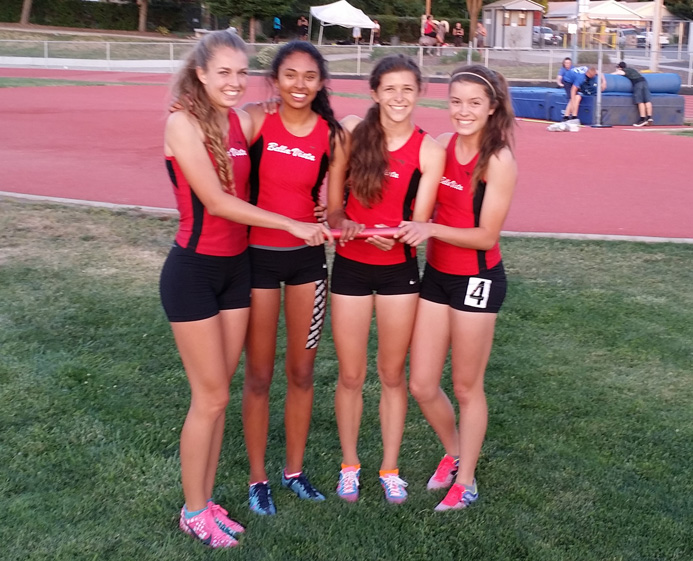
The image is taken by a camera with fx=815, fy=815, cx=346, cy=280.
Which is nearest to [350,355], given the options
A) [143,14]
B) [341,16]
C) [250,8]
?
[341,16]

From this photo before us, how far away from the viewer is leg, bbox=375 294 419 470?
3604 millimetres

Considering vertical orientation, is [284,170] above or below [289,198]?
above

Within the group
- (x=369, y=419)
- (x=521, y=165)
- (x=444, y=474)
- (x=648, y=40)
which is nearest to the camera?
(x=444, y=474)

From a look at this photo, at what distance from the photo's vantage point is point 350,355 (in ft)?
12.0

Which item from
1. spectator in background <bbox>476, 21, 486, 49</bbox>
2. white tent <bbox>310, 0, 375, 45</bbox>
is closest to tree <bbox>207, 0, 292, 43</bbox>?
white tent <bbox>310, 0, 375, 45</bbox>

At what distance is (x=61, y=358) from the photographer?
525 cm

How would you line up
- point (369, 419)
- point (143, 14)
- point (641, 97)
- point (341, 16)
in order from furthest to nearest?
point (143, 14) → point (341, 16) → point (641, 97) → point (369, 419)

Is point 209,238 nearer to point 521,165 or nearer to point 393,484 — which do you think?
point 393,484

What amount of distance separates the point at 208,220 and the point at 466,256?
1112 mm

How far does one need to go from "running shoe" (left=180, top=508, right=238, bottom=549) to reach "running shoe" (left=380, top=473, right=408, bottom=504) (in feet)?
2.48

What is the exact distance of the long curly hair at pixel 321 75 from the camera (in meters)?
3.42

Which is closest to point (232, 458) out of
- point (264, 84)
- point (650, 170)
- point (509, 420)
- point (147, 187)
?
point (509, 420)

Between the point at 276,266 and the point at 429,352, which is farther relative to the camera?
the point at 429,352

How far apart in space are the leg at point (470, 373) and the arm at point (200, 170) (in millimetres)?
1040
